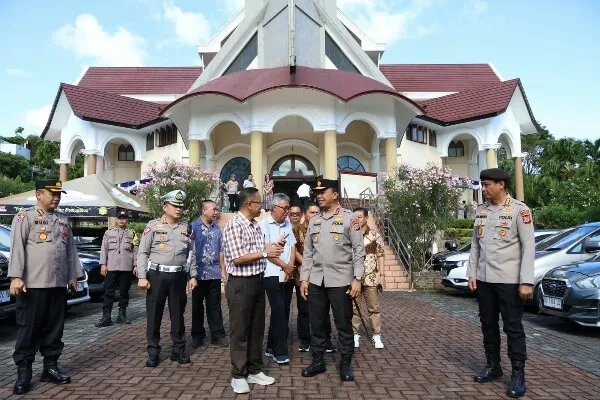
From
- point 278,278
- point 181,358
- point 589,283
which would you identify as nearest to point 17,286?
point 181,358

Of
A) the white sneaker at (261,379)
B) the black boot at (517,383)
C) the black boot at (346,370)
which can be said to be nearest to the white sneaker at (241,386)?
the white sneaker at (261,379)

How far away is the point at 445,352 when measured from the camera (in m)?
6.05

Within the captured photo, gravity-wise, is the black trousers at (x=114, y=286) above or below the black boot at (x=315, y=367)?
above

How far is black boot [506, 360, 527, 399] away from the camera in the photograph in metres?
4.31

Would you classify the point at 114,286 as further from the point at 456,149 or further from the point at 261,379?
the point at 456,149

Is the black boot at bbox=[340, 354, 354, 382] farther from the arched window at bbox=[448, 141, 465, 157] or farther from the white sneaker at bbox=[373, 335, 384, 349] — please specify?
the arched window at bbox=[448, 141, 465, 157]

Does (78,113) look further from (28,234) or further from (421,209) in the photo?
(28,234)

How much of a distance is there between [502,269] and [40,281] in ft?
14.6

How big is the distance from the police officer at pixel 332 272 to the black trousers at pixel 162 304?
1.56m

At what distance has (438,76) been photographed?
3319 centimetres

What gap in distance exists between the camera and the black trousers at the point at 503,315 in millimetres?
4430

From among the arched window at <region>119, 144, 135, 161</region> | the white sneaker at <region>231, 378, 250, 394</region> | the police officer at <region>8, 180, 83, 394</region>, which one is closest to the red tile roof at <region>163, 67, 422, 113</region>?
the arched window at <region>119, 144, 135, 161</region>

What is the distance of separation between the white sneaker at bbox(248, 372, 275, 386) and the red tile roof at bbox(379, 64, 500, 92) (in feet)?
93.7

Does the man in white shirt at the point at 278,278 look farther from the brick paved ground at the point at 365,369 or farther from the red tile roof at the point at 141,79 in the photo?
the red tile roof at the point at 141,79
